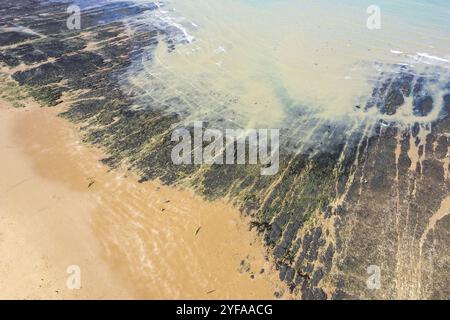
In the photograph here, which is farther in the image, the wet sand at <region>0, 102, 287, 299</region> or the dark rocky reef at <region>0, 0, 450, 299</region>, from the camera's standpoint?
the dark rocky reef at <region>0, 0, 450, 299</region>

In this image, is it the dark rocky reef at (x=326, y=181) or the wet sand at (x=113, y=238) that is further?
the dark rocky reef at (x=326, y=181)

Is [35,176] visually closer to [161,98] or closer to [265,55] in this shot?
[161,98]

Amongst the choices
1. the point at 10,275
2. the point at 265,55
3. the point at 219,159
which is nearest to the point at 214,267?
the point at 219,159

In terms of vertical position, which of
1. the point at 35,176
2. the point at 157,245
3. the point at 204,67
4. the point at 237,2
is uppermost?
the point at 237,2
